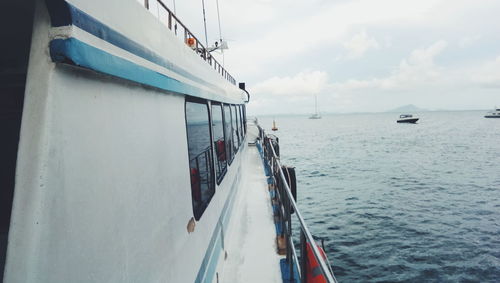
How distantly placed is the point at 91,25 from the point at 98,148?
0.53 m

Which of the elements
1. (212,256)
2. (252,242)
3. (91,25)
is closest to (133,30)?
(91,25)

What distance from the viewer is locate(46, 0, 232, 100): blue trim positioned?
102cm

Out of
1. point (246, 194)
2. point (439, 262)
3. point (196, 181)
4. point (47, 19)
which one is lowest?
point (439, 262)

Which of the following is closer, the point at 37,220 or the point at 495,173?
the point at 37,220

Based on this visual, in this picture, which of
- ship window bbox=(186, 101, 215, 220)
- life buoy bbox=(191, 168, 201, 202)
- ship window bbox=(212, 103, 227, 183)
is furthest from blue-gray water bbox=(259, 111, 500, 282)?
life buoy bbox=(191, 168, 201, 202)

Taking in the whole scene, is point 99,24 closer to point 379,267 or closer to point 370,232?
point 379,267

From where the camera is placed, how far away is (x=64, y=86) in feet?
3.47

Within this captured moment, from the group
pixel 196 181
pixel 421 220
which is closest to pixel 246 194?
pixel 196 181

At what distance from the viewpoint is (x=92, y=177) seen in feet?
3.93

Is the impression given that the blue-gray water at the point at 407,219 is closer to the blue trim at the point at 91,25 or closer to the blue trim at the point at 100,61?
the blue trim at the point at 100,61

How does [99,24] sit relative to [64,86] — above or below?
above

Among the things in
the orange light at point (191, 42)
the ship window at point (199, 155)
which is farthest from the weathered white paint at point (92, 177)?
the orange light at point (191, 42)

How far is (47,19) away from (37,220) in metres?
0.71

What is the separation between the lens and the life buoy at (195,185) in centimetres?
281
